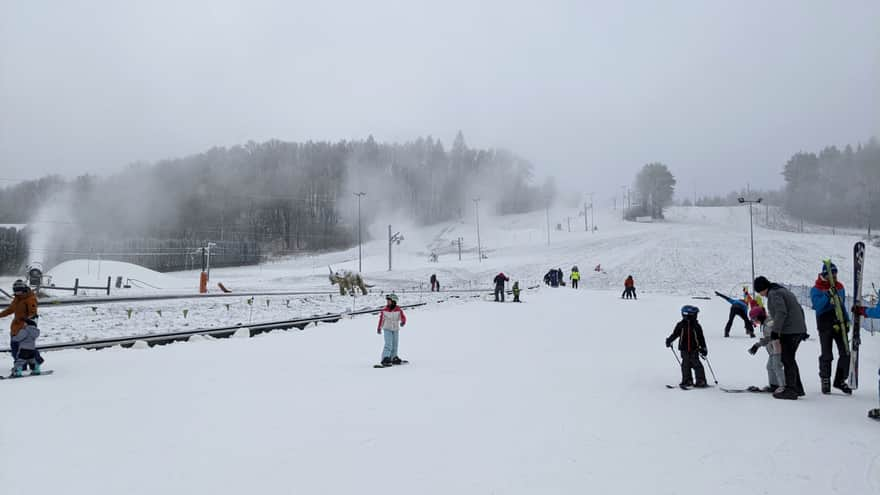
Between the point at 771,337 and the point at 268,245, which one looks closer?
the point at 771,337

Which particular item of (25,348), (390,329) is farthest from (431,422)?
(25,348)

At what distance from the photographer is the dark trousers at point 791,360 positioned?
23.1 feet

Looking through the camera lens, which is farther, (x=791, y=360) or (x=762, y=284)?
(x=762, y=284)

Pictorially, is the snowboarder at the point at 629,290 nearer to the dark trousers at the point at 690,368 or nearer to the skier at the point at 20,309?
the dark trousers at the point at 690,368

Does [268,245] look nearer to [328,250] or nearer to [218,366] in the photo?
[328,250]

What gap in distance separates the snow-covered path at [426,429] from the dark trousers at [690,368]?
280mm

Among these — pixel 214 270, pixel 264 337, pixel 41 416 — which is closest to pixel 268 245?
pixel 214 270

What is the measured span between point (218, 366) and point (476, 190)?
12534 centimetres

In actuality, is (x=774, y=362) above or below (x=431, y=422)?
above

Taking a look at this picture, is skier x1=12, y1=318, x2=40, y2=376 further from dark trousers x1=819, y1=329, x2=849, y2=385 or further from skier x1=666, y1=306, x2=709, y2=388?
dark trousers x1=819, y1=329, x2=849, y2=385

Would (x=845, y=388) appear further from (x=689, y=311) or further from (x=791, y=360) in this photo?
(x=689, y=311)

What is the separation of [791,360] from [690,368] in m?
1.38

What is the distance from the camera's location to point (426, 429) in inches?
220

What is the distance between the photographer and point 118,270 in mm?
46031
